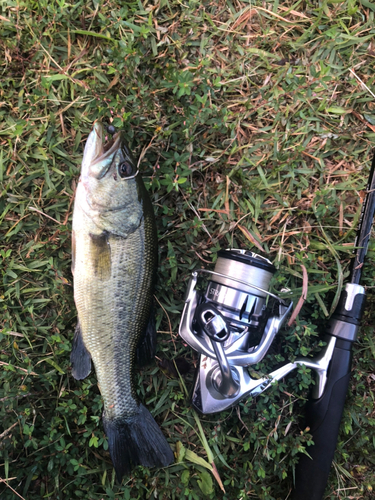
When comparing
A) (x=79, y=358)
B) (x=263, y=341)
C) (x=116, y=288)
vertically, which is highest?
(x=116, y=288)

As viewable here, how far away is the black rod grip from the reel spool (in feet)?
1.36

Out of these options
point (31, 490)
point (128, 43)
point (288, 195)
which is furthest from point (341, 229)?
point (31, 490)

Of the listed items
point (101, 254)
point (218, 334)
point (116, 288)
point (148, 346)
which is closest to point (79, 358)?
point (148, 346)

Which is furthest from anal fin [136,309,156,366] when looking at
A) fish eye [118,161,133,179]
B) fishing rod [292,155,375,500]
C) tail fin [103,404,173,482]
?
fishing rod [292,155,375,500]

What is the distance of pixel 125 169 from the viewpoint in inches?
70.9

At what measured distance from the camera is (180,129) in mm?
2176

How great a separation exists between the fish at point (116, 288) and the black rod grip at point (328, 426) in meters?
0.88

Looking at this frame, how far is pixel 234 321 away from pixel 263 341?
0.65 feet

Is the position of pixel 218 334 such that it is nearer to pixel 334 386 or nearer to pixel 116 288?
pixel 116 288

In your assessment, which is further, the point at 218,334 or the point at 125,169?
the point at 125,169

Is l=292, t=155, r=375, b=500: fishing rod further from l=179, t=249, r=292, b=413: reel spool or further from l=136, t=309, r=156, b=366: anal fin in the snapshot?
l=136, t=309, r=156, b=366: anal fin

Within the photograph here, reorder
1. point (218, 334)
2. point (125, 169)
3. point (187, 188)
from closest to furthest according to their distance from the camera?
point (218, 334)
point (125, 169)
point (187, 188)

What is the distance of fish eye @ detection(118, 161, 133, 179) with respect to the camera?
179 cm

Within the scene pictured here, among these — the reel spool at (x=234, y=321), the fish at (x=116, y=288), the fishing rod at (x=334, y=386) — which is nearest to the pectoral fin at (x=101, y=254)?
the fish at (x=116, y=288)
